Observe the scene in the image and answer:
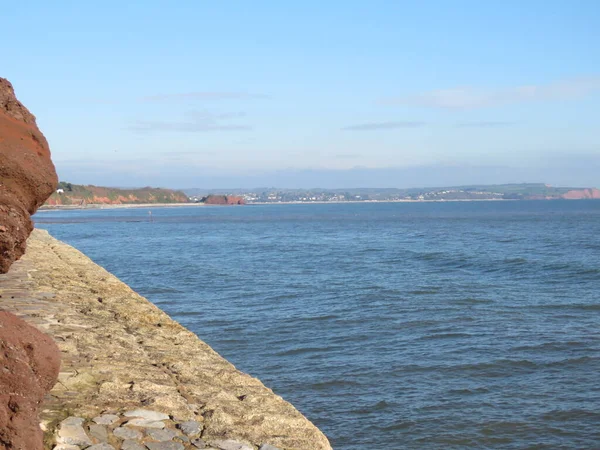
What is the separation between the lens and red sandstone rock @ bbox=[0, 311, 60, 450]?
4.19 metres

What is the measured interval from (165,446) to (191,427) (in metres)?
0.48

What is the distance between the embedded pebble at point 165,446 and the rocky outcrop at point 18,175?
1.71 m

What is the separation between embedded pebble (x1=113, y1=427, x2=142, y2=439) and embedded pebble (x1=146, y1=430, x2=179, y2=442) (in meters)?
0.08

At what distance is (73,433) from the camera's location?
5.11 meters

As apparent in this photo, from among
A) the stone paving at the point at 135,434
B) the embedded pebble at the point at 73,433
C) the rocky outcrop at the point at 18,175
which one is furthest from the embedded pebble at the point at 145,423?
the rocky outcrop at the point at 18,175

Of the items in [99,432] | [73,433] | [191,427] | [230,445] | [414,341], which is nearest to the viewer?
[73,433]

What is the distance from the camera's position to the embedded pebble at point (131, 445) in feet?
16.6

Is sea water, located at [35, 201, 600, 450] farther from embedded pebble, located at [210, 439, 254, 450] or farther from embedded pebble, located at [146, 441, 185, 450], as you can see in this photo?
embedded pebble, located at [146, 441, 185, 450]

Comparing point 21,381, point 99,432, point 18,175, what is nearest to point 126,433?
point 99,432

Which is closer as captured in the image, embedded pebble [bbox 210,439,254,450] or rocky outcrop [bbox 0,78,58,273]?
rocky outcrop [bbox 0,78,58,273]

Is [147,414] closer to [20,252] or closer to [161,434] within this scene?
[161,434]

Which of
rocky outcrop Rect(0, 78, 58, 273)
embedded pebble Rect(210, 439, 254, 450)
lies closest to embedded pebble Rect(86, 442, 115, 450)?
embedded pebble Rect(210, 439, 254, 450)

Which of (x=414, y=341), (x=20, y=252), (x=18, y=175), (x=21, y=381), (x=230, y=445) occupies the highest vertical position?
(x=18, y=175)

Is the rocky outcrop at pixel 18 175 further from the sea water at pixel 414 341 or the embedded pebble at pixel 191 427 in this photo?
the sea water at pixel 414 341
